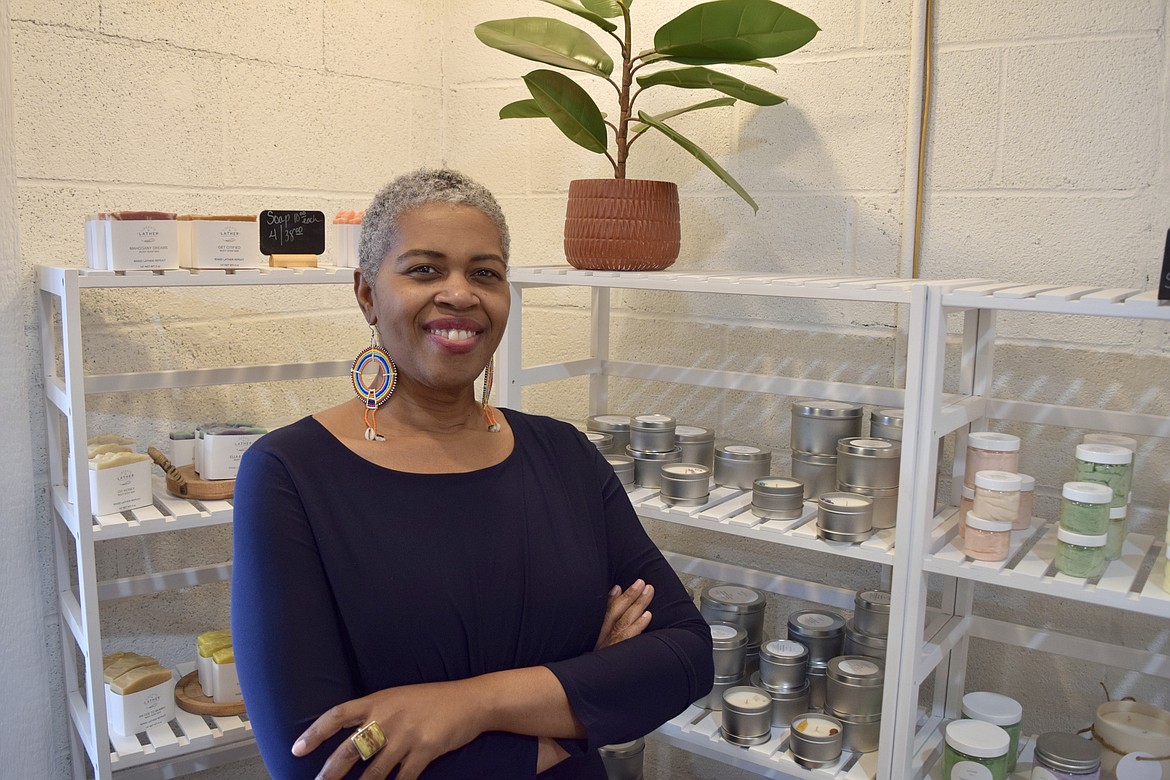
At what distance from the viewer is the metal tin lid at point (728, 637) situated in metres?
1.77

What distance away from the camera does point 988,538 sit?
1.44 metres

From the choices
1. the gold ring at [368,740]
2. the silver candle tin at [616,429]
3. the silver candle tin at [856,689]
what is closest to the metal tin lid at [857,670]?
the silver candle tin at [856,689]

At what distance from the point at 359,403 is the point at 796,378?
1059 millimetres

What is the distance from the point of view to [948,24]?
183cm

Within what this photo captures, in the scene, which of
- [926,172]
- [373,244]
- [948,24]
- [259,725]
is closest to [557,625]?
[259,725]

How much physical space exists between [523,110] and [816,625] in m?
1.16

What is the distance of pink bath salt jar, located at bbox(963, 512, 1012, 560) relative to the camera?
1430 millimetres

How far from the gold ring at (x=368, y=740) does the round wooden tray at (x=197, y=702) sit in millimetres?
908

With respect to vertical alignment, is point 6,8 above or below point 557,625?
above

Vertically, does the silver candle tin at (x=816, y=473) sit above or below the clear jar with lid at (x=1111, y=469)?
below

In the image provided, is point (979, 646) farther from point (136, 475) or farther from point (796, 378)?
point (136, 475)

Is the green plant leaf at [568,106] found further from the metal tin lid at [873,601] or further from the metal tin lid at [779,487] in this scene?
the metal tin lid at [873,601]

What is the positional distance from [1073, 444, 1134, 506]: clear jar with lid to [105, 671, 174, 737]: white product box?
161 cm

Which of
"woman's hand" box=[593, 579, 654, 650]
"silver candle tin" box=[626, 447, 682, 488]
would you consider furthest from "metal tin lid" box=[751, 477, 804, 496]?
"woman's hand" box=[593, 579, 654, 650]
